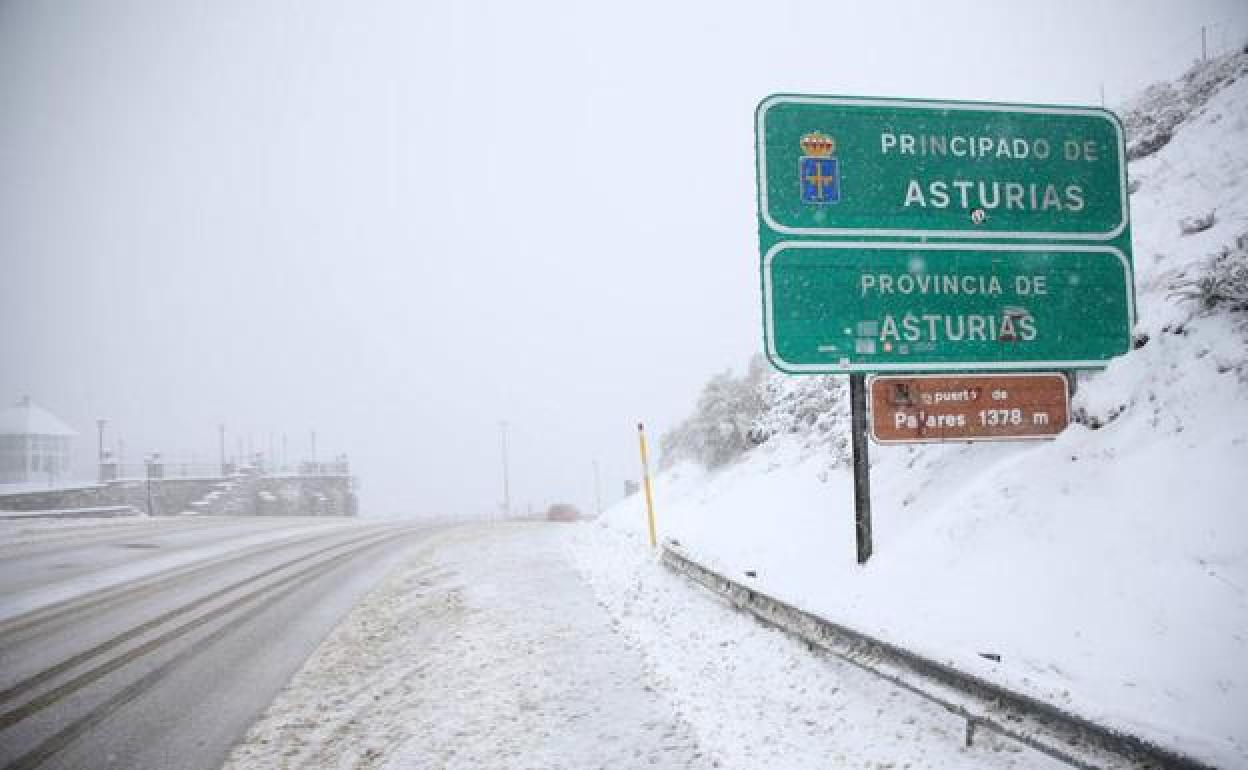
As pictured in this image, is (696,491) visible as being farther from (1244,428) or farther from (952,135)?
(1244,428)

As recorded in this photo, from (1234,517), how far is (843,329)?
10.5 feet

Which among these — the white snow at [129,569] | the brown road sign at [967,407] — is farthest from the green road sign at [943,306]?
the white snow at [129,569]

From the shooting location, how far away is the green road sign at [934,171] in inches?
249

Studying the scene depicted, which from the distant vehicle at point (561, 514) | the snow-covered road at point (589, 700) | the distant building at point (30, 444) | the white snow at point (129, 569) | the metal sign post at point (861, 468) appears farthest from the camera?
the distant building at point (30, 444)

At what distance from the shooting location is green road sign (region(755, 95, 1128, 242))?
632cm

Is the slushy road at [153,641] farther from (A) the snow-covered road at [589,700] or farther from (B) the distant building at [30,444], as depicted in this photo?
(B) the distant building at [30,444]

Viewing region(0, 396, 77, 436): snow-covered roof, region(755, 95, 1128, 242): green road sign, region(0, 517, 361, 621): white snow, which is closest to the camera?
region(755, 95, 1128, 242): green road sign

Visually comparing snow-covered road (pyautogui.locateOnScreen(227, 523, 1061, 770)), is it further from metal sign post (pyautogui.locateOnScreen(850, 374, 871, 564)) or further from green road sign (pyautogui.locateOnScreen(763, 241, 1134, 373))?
green road sign (pyautogui.locateOnScreen(763, 241, 1134, 373))

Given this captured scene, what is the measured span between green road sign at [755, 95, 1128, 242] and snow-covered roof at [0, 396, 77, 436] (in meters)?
90.3

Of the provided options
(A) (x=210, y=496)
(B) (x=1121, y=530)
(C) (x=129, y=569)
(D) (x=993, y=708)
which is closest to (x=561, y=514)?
(C) (x=129, y=569)

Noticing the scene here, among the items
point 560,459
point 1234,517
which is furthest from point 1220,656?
point 560,459

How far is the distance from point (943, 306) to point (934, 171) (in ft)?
4.77

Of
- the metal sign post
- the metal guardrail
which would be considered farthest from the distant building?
the metal guardrail

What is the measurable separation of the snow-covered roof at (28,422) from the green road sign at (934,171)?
9026 cm
